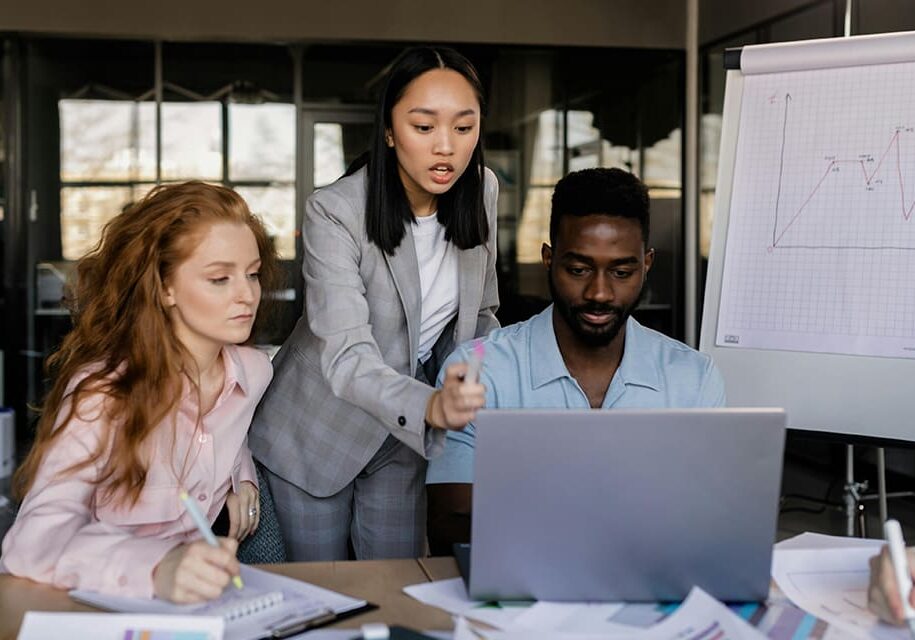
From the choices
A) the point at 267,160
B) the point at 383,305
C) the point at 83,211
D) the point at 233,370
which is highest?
the point at 267,160

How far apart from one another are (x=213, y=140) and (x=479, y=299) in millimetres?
3967

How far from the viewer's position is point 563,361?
194cm

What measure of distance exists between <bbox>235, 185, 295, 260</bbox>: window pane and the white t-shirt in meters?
3.79

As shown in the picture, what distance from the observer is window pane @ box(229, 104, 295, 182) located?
5.72 meters

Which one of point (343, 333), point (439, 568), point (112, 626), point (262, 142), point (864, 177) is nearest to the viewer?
point (112, 626)

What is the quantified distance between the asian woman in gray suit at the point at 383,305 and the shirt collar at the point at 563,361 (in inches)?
7.6

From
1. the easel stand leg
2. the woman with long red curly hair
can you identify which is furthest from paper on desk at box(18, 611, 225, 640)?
the easel stand leg

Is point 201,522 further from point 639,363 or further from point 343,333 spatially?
point 639,363

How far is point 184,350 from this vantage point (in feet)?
5.72

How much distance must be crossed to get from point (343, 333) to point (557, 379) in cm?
42

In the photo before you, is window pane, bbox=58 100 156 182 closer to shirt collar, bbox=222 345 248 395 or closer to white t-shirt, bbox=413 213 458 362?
white t-shirt, bbox=413 213 458 362

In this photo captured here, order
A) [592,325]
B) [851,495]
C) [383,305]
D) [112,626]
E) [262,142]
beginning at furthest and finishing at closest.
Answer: [262,142], [851,495], [383,305], [592,325], [112,626]

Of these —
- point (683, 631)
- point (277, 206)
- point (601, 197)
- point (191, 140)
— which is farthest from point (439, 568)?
point (191, 140)

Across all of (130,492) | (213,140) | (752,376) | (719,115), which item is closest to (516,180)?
(719,115)
